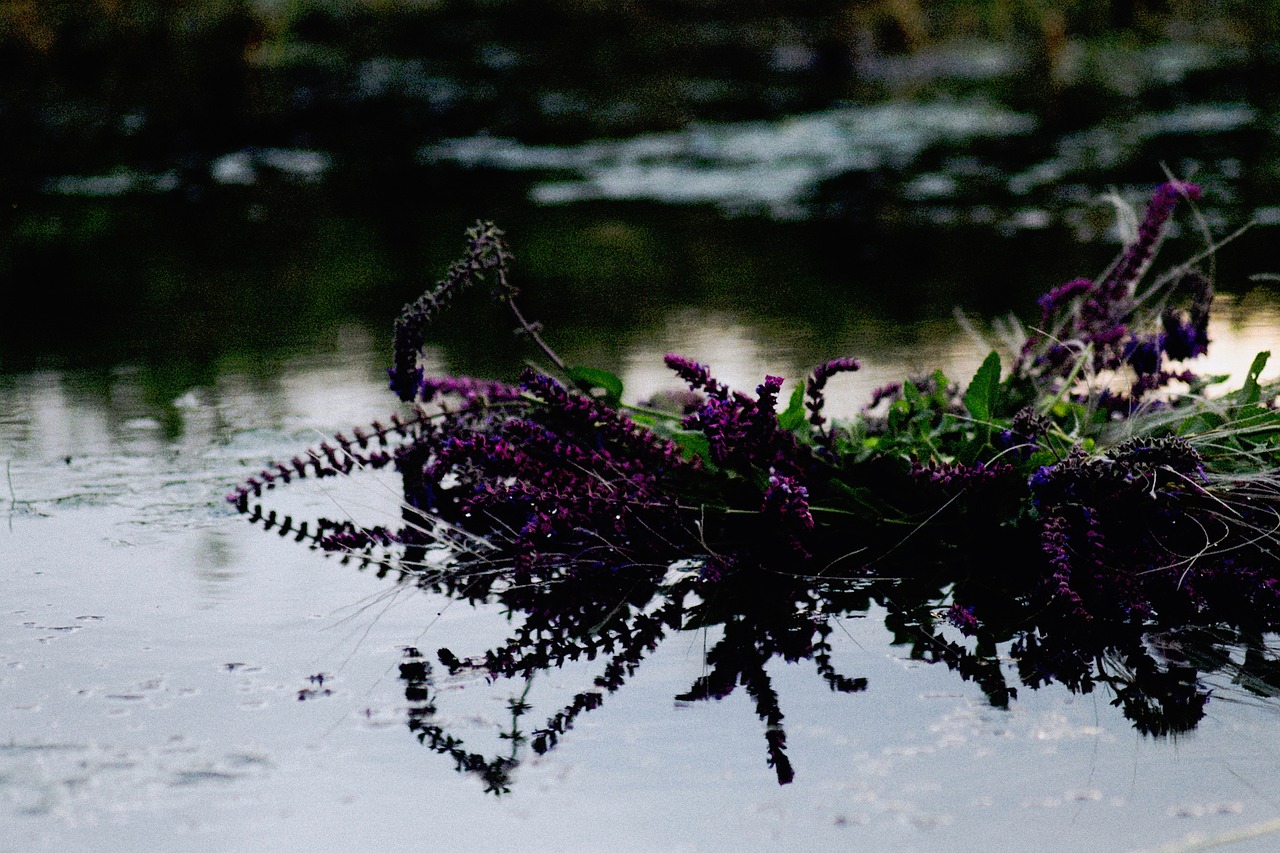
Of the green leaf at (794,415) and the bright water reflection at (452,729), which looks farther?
the green leaf at (794,415)

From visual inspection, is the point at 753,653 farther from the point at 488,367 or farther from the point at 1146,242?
the point at 488,367

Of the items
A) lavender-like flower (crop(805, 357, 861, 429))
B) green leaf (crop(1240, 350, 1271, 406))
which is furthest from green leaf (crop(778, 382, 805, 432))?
green leaf (crop(1240, 350, 1271, 406))

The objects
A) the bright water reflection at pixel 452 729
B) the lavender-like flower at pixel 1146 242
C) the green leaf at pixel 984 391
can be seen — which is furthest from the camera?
the lavender-like flower at pixel 1146 242

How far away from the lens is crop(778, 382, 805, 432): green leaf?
2.77 m

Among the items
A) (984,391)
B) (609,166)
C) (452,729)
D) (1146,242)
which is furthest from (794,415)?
(609,166)

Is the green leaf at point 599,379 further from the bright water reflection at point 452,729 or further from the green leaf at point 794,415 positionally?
the bright water reflection at point 452,729

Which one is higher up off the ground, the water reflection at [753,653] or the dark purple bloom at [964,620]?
the dark purple bloom at [964,620]

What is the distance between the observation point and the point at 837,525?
8.84 feet

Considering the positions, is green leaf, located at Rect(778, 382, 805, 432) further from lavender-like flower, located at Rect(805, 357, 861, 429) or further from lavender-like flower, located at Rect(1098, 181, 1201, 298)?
lavender-like flower, located at Rect(1098, 181, 1201, 298)

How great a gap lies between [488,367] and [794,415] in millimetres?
1723

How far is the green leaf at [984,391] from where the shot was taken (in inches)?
106

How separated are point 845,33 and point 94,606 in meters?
12.2

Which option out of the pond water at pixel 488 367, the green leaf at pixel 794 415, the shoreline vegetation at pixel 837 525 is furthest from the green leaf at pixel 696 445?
the pond water at pixel 488 367

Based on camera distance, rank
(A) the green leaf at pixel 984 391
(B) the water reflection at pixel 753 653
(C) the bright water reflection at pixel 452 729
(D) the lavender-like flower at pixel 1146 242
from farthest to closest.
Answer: (D) the lavender-like flower at pixel 1146 242, (A) the green leaf at pixel 984 391, (B) the water reflection at pixel 753 653, (C) the bright water reflection at pixel 452 729
